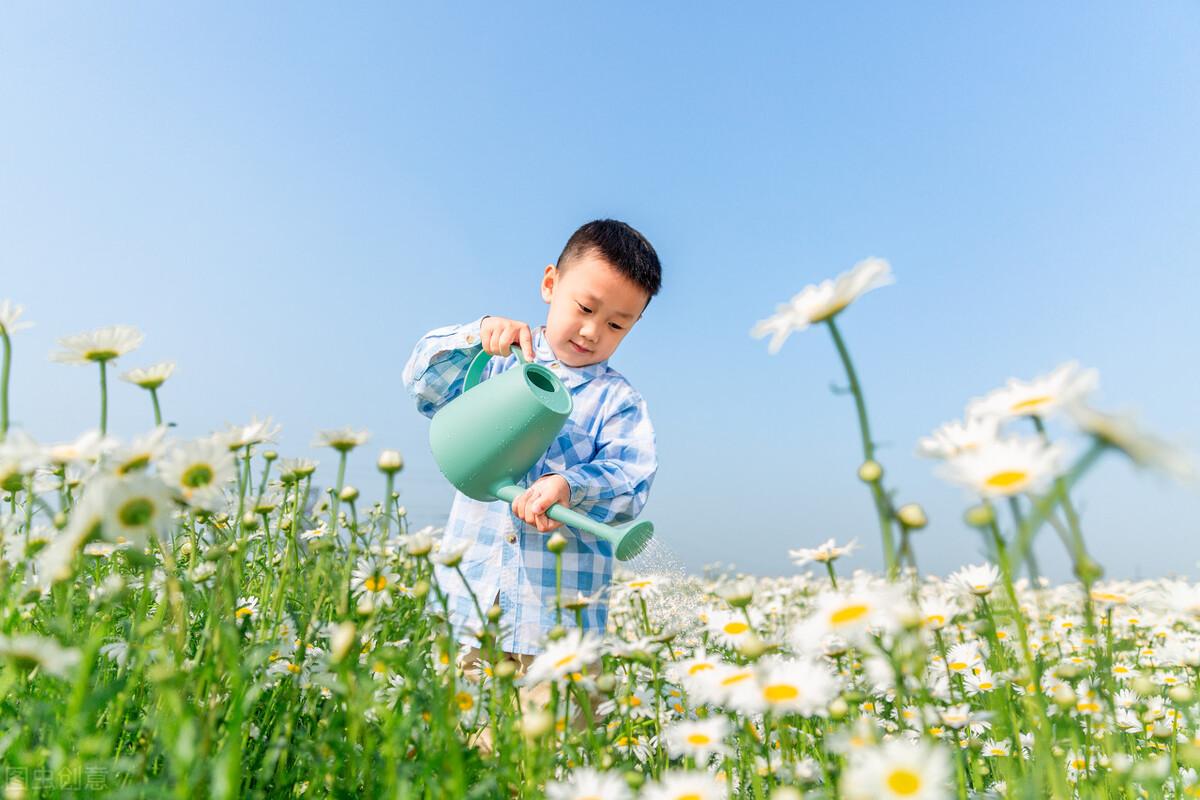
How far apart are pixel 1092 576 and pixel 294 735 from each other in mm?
1196

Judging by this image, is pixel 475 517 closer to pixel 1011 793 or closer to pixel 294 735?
pixel 294 735

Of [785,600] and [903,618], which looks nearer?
[903,618]

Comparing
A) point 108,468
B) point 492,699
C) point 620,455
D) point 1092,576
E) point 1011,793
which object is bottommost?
point 1011,793

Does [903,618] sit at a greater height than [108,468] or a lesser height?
lesser

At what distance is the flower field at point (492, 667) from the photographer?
908 mm

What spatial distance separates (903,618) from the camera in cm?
89

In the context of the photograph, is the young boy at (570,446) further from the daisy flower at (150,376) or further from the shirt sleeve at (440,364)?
the daisy flower at (150,376)

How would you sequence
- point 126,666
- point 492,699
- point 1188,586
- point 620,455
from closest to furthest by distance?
point 492,699 < point 126,666 < point 1188,586 < point 620,455

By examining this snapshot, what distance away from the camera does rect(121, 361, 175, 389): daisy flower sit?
1.59 metres

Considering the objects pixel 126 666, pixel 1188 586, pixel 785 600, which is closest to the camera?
pixel 126 666

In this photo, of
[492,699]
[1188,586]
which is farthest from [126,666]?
[1188,586]

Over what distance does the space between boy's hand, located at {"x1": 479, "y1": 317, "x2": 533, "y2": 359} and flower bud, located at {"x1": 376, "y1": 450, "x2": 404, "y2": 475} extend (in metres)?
0.81

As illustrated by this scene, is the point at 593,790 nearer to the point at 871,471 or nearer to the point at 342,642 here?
the point at 342,642

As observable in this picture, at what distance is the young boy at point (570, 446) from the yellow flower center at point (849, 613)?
1.43m
